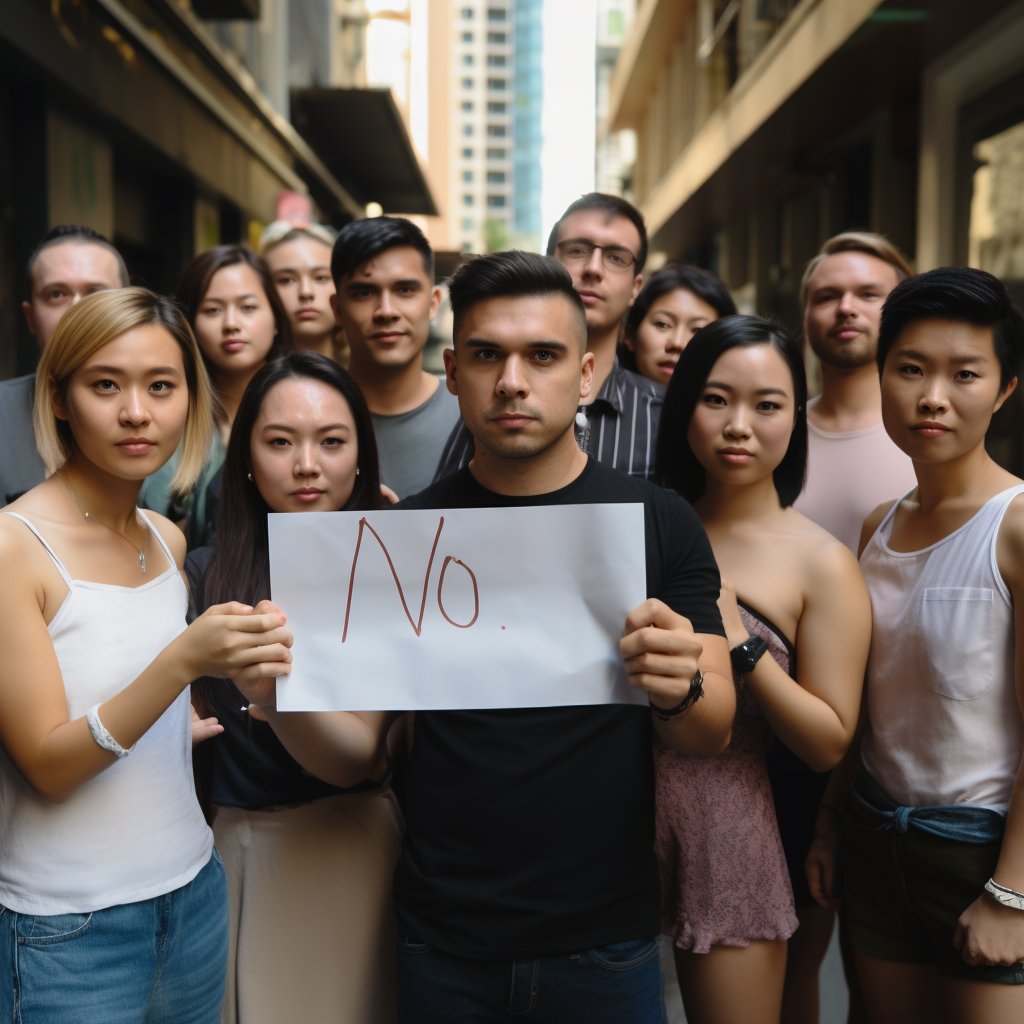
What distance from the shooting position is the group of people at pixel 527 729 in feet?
5.22

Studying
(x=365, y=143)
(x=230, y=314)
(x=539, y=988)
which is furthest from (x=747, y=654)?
(x=365, y=143)

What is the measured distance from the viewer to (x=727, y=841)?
79.1 inches

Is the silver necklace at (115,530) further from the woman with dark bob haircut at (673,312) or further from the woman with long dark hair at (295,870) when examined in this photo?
the woman with dark bob haircut at (673,312)

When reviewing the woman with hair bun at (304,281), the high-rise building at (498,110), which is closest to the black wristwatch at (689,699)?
the woman with hair bun at (304,281)

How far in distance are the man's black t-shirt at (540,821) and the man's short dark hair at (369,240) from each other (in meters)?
1.71

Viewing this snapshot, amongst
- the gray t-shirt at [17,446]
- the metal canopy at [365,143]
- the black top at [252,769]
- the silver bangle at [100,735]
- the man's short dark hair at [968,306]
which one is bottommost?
the black top at [252,769]

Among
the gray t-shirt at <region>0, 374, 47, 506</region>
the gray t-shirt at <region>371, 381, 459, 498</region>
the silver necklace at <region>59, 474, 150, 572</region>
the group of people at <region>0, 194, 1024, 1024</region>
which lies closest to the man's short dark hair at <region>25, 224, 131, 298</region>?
the gray t-shirt at <region>0, 374, 47, 506</region>

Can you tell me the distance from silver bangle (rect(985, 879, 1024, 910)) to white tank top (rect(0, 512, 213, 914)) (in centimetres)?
148

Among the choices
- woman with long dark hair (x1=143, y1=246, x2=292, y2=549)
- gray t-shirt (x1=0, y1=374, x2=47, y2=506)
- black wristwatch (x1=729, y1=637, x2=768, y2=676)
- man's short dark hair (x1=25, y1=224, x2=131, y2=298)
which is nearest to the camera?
black wristwatch (x1=729, y1=637, x2=768, y2=676)

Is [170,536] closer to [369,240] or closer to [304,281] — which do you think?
[369,240]

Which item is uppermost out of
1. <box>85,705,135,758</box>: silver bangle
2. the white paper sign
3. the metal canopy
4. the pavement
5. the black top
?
the metal canopy

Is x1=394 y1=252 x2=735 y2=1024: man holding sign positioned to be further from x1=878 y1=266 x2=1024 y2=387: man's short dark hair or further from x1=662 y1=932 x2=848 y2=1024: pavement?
x1=878 y1=266 x2=1024 y2=387: man's short dark hair

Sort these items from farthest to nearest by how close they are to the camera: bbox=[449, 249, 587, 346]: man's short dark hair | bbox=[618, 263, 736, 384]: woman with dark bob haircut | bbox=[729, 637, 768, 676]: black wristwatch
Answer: bbox=[618, 263, 736, 384]: woman with dark bob haircut
bbox=[729, 637, 768, 676]: black wristwatch
bbox=[449, 249, 587, 346]: man's short dark hair

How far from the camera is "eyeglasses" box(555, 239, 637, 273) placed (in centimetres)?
318
